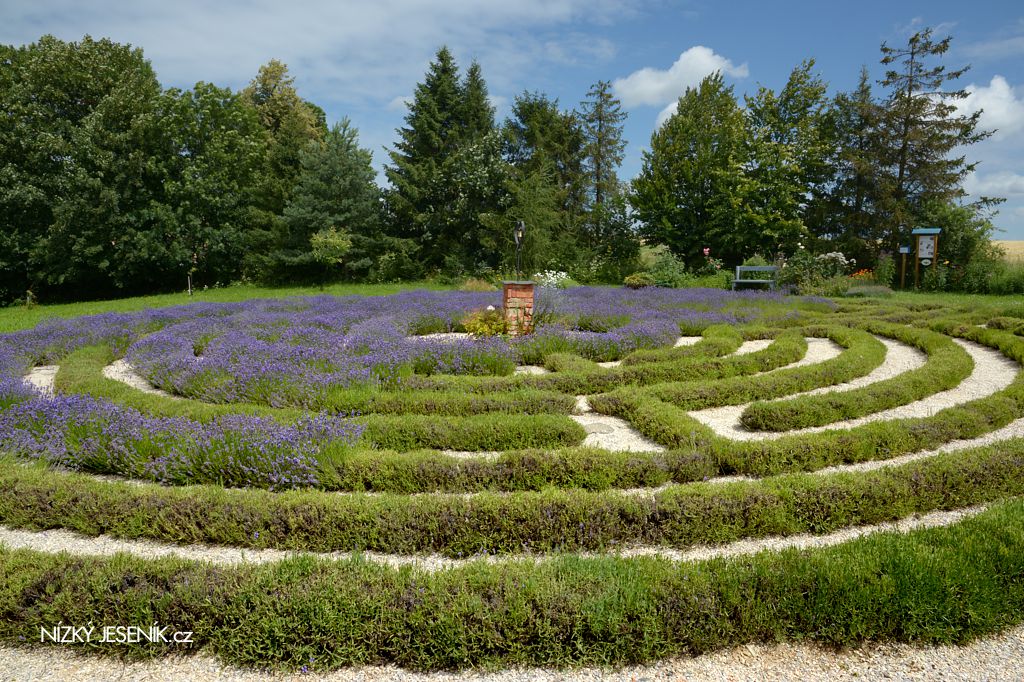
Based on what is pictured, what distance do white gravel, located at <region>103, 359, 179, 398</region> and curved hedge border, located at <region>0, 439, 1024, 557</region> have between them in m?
3.51

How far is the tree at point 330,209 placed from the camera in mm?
26281

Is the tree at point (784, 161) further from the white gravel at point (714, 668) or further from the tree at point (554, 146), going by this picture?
the white gravel at point (714, 668)

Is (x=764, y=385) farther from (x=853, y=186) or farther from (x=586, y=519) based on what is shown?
(x=853, y=186)

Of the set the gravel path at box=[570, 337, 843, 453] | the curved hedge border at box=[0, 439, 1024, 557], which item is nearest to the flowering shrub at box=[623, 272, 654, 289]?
the gravel path at box=[570, 337, 843, 453]

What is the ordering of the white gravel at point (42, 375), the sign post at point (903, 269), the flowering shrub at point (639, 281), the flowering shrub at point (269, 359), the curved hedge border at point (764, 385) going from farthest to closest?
the sign post at point (903, 269) → the flowering shrub at point (639, 281) → the white gravel at point (42, 375) → the curved hedge border at point (764, 385) → the flowering shrub at point (269, 359)

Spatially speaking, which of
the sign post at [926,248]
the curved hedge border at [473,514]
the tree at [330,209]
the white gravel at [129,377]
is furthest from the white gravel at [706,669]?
the tree at [330,209]

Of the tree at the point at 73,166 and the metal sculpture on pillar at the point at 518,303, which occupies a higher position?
the tree at the point at 73,166

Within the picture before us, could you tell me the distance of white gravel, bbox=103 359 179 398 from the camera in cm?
750

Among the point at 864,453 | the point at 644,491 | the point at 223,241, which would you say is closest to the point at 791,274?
the point at 864,453

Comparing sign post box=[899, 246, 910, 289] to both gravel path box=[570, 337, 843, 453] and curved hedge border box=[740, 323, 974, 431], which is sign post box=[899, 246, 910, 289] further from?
gravel path box=[570, 337, 843, 453]

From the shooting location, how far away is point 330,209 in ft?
88.6

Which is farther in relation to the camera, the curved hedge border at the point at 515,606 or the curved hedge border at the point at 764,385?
the curved hedge border at the point at 764,385

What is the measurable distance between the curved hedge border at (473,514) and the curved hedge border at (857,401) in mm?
1672

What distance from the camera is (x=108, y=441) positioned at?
16.3 feet
